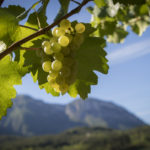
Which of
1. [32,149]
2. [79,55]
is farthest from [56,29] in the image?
[32,149]

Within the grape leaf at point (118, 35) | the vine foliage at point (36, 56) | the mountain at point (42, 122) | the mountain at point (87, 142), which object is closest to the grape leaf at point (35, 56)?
the vine foliage at point (36, 56)

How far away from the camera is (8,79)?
129 centimetres

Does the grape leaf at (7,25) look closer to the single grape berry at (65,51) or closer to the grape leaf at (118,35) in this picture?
the single grape berry at (65,51)

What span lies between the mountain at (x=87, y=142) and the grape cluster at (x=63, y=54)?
99275mm

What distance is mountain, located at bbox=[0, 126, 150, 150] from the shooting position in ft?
317

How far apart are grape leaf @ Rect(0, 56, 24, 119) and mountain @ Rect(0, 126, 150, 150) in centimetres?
9885

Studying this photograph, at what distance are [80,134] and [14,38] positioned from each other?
123 metres

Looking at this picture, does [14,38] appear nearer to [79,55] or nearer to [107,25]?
[79,55]

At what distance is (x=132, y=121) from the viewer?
7702 inches

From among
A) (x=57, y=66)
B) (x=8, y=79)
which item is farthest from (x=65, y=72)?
(x=8, y=79)

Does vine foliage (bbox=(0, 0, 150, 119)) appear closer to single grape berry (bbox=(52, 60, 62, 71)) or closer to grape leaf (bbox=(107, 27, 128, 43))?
single grape berry (bbox=(52, 60, 62, 71))

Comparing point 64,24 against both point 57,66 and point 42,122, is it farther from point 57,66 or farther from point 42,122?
point 42,122

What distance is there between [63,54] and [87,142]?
112 meters

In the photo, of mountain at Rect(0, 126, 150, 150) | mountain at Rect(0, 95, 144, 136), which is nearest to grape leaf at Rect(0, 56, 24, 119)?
mountain at Rect(0, 126, 150, 150)
